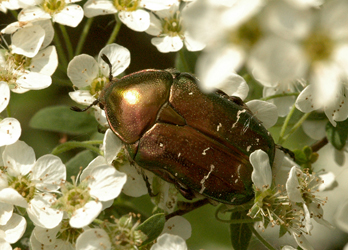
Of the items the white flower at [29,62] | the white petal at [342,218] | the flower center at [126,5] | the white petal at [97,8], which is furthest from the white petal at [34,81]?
the white petal at [342,218]

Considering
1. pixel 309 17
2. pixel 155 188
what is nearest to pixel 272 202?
pixel 155 188

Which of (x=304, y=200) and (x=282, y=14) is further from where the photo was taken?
(x=304, y=200)

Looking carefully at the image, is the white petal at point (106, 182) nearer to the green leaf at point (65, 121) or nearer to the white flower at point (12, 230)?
the white flower at point (12, 230)

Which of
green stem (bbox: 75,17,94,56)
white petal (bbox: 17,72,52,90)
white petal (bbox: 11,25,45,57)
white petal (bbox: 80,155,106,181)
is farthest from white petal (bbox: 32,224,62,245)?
green stem (bbox: 75,17,94,56)

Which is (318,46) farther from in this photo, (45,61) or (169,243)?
(45,61)

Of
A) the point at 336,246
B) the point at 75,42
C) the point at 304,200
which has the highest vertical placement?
the point at 304,200

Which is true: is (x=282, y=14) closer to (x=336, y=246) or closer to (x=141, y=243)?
(x=141, y=243)

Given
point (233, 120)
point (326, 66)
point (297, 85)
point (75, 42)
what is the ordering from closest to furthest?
1. point (326, 66)
2. point (233, 120)
3. point (297, 85)
4. point (75, 42)

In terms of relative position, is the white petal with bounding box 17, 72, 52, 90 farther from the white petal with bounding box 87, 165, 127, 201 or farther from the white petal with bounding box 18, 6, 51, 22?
the white petal with bounding box 87, 165, 127, 201
